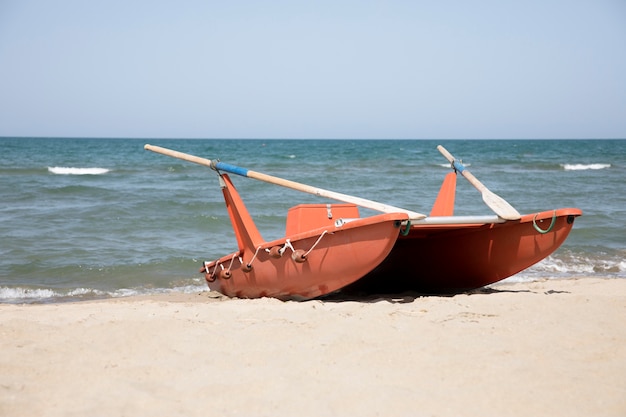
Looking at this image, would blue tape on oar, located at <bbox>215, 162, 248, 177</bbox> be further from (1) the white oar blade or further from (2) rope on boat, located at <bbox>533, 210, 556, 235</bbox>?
(2) rope on boat, located at <bbox>533, 210, 556, 235</bbox>

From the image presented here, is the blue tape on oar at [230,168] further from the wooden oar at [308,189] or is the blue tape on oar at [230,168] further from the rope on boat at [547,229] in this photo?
the rope on boat at [547,229]

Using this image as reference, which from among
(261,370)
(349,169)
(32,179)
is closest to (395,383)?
(261,370)

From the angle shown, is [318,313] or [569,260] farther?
[569,260]

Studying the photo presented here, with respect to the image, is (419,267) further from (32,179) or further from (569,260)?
(32,179)

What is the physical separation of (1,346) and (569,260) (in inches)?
298

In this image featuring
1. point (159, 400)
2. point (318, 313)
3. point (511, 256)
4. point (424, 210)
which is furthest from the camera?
point (424, 210)

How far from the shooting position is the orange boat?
501 centimetres

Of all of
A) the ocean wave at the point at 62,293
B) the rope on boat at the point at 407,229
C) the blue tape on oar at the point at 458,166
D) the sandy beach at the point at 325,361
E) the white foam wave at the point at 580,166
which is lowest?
the ocean wave at the point at 62,293

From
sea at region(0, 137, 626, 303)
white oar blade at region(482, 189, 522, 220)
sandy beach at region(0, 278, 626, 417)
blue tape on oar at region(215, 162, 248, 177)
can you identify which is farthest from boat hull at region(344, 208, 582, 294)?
sea at region(0, 137, 626, 303)

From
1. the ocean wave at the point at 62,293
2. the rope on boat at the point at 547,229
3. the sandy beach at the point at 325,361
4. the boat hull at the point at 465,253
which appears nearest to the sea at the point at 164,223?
the ocean wave at the point at 62,293

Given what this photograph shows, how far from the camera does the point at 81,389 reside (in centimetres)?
321

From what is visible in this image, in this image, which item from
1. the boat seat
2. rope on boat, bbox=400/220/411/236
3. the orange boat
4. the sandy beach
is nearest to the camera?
the sandy beach

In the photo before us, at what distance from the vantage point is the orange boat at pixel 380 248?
5.01 m

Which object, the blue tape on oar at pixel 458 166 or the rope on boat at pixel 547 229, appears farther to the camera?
the blue tape on oar at pixel 458 166
